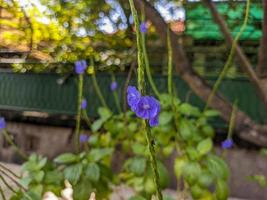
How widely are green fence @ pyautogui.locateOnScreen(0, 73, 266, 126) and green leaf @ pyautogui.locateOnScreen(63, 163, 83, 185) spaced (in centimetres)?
271

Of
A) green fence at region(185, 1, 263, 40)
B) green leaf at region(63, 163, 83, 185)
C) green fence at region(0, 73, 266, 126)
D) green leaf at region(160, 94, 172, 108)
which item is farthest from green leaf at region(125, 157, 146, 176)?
green fence at region(0, 73, 266, 126)

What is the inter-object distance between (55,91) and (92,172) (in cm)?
350

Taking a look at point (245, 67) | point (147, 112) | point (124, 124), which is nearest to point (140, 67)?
point (147, 112)

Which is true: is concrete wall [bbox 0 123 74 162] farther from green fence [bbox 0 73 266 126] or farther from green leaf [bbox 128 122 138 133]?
green leaf [bbox 128 122 138 133]

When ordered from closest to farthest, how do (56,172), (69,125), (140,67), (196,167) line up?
(140,67) < (196,167) < (56,172) < (69,125)

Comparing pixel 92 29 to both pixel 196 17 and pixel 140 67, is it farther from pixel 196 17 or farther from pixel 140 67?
pixel 140 67

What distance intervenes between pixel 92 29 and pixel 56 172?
2713 mm

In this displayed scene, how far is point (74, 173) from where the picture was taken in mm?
1841

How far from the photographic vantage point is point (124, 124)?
2998 millimetres

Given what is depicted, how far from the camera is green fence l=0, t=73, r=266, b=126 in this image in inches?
179

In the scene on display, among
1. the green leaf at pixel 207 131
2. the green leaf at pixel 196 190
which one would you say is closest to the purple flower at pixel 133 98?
the green leaf at pixel 196 190

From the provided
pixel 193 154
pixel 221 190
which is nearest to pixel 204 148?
pixel 193 154

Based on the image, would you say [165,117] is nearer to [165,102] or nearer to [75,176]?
[165,102]

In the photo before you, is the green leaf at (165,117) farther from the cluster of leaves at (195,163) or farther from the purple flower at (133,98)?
the purple flower at (133,98)
